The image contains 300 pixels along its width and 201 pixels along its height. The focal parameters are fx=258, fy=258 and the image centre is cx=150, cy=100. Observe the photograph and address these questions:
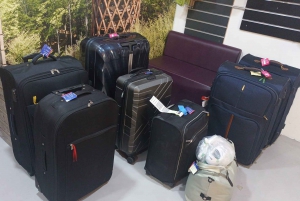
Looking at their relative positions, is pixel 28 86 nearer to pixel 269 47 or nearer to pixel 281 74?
pixel 281 74

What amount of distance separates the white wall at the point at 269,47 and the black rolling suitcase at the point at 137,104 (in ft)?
3.26

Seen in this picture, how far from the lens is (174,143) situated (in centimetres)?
152

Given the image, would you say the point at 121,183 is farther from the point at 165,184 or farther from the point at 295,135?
the point at 295,135

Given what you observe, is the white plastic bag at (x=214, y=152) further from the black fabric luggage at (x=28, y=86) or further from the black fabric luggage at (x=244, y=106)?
the black fabric luggage at (x=28, y=86)

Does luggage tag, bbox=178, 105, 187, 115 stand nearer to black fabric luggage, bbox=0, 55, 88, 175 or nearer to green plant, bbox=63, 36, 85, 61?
black fabric luggage, bbox=0, 55, 88, 175

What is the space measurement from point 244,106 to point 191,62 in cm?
91

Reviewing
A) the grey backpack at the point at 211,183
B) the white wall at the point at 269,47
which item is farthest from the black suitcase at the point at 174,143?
the white wall at the point at 269,47

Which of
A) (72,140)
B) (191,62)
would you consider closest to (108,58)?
(72,140)

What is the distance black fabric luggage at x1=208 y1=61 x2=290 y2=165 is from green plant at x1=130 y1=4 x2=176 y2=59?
0.92 meters

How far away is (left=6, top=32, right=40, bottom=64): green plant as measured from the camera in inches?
63.5

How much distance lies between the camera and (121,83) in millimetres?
1633

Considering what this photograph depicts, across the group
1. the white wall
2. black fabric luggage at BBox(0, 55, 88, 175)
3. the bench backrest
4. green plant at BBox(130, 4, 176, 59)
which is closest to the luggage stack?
black fabric luggage at BBox(0, 55, 88, 175)

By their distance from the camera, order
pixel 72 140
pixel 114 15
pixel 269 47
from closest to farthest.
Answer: pixel 72 140
pixel 114 15
pixel 269 47

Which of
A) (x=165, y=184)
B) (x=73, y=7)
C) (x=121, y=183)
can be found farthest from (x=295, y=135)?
(x=73, y=7)
